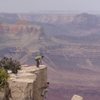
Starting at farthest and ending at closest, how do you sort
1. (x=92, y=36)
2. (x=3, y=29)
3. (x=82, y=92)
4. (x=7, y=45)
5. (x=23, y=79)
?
(x=92, y=36) → (x=3, y=29) → (x=7, y=45) → (x=82, y=92) → (x=23, y=79)

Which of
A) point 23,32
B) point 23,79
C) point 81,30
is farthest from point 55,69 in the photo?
point 23,79

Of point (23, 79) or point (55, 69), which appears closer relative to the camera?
point (23, 79)

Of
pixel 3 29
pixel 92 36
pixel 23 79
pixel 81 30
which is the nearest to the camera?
pixel 23 79

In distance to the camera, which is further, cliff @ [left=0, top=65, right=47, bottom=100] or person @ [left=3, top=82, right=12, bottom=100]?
cliff @ [left=0, top=65, right=47, bottom=100]

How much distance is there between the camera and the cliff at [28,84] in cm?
1022

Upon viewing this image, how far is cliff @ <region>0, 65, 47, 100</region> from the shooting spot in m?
10.2

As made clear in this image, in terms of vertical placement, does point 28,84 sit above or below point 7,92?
above

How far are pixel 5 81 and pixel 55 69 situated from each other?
76766 mm

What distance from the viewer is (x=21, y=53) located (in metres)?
90.4

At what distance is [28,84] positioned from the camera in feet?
33.7

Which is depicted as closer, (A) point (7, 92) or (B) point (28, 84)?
(A) point (7, 92)

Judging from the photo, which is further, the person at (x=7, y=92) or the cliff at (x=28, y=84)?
the cliff at (x=28, y=84)

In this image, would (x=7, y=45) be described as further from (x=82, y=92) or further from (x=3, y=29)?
(x=82, y=92)

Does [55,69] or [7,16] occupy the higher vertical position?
[7,16]
